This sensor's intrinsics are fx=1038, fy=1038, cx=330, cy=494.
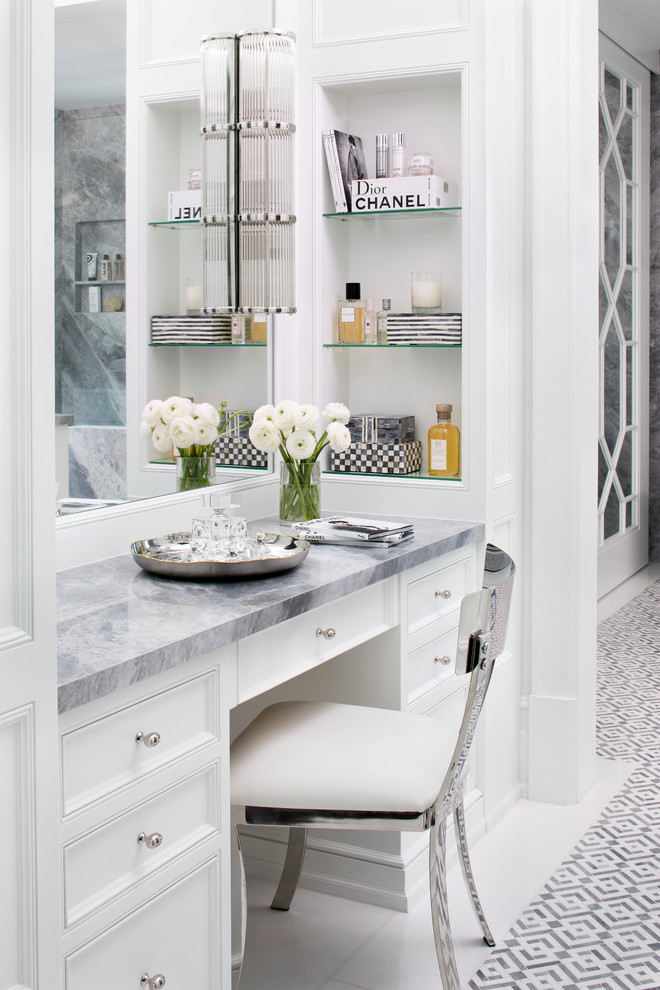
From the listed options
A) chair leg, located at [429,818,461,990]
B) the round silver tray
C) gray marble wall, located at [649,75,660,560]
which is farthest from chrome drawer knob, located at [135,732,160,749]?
gray marble wall, located at [649,75,660,560]

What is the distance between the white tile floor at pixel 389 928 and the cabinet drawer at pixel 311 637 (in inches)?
25.8

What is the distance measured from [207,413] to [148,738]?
109cm

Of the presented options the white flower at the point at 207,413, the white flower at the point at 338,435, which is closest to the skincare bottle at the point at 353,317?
the white flower at the point at 338,435

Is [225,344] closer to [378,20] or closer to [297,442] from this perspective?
[297,442]

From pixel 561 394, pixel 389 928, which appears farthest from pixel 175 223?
pixel 389 928

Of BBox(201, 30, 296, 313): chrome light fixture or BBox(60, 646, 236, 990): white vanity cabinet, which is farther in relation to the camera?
BBox(201, 30, 296, 313): chrome light fixture

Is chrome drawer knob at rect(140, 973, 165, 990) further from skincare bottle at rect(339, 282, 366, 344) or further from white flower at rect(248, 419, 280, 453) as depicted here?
skincare bottle at rect(339, 282, 366, 344)

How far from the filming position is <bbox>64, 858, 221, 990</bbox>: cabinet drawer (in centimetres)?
142

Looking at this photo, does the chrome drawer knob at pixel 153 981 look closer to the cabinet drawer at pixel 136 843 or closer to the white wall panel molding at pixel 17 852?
the cabinet drawer at pixel 136 843

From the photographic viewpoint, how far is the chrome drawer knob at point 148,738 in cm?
149

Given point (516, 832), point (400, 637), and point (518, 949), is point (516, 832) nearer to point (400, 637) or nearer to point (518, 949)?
point (518, 949)

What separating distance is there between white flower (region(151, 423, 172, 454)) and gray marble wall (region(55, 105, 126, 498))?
0.36 feet

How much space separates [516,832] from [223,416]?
1.35m

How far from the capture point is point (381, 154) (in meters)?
2.74
